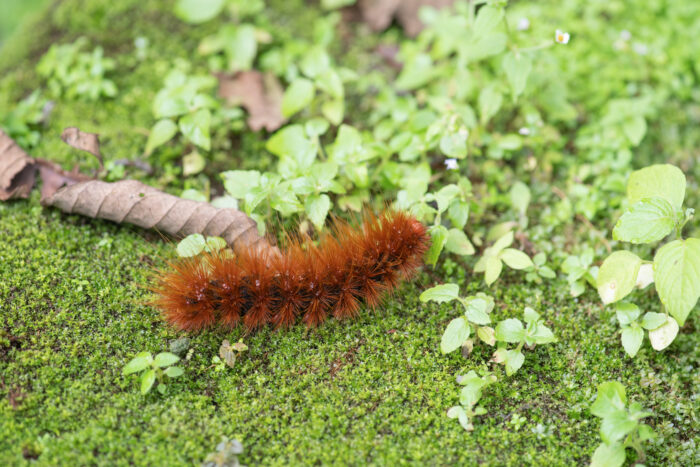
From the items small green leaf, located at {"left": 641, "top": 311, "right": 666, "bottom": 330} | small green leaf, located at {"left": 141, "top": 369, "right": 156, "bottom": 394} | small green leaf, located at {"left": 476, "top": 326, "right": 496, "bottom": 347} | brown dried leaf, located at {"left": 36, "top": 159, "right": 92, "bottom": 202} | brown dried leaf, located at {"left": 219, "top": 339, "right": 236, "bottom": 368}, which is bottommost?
small green leaf, located at {"left": 641, "top": 311, "right": 666, "bottom": 330}

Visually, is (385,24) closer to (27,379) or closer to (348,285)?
(348,285)

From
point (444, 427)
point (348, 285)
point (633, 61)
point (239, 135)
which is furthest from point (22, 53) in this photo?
point (633, 61)

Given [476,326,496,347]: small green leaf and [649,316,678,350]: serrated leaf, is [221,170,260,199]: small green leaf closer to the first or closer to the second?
[476,326,496,347]: small green leaf

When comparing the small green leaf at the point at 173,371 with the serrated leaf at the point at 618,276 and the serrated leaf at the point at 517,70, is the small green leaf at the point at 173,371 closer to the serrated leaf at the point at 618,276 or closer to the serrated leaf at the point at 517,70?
the serrated leaf at the point at 618,276

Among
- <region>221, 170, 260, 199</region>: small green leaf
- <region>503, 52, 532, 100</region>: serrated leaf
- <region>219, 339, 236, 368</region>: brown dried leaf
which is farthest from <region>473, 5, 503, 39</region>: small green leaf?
<region>219, 339, 236, 368</region>: brown dried leaf

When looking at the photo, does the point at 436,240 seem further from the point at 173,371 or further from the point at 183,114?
the point at 183,114

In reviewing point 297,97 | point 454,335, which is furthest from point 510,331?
point 297,97
